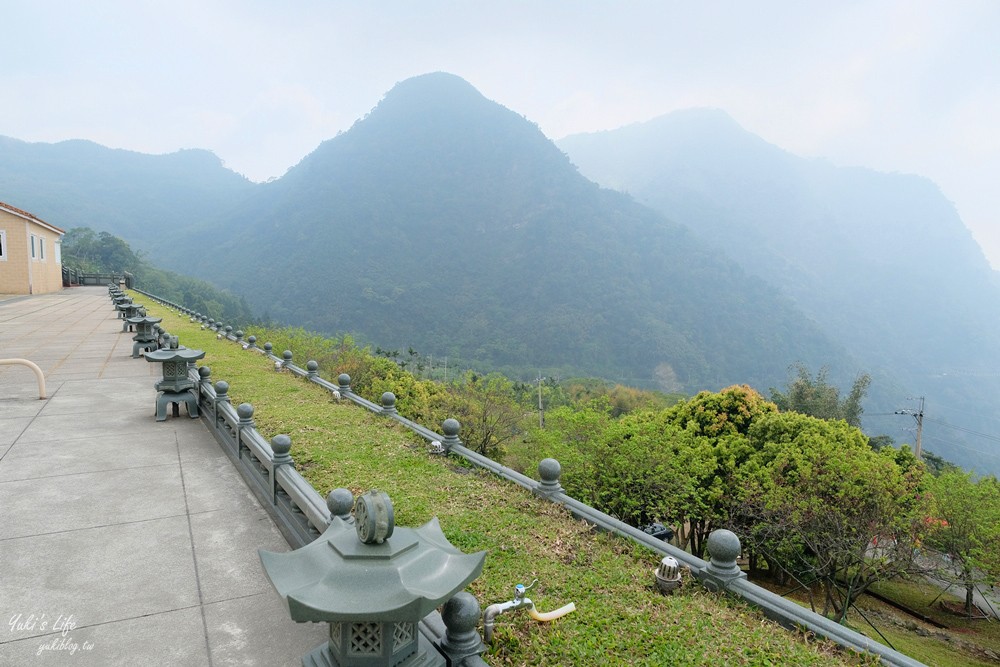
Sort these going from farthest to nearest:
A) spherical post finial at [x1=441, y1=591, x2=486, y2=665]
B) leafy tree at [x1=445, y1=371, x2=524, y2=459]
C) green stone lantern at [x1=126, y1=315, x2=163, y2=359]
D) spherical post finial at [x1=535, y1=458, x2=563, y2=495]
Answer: leafy tree at [x1=445, y1=371, x2=524, y2=459], green stone lantern at [x1=126, y1=315, x2=163, y2=359], spherical post finial at [x1=535, y1=458, x2=563, y2=495], spherical post finial at [x1=441, y1=591, x2=486, y2=665]

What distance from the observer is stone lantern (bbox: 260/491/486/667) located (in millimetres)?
2252

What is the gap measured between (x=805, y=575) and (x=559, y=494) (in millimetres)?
14351

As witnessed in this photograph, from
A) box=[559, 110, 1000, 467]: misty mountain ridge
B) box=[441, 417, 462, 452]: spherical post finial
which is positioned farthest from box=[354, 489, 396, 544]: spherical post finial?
box=[559, 110, 1000, 467]: misty mountain ridge

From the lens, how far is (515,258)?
125812 millimetres

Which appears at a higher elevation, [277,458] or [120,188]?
[120,188]

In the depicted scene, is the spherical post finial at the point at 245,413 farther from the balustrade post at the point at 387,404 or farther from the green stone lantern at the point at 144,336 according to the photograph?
the green stone lantern at the point at 144,336

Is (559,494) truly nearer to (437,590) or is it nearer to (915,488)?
(437,590)

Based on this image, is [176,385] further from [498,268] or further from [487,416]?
[498,268]

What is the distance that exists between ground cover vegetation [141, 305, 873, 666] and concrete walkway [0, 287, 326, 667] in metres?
1.10

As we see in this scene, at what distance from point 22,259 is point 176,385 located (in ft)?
105

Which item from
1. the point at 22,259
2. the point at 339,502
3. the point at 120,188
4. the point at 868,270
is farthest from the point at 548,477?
the point at 868,270

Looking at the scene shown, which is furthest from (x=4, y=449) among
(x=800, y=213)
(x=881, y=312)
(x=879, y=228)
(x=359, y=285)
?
(x=879, y=228)

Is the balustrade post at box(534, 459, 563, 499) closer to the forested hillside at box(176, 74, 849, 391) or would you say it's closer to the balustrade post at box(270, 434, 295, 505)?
the balustrade post at box(270, 434, 295, 505)

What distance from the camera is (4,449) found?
640cm
